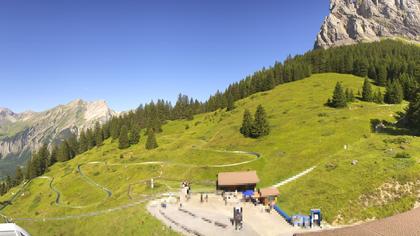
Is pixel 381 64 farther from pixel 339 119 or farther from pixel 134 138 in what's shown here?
pixel 134 138

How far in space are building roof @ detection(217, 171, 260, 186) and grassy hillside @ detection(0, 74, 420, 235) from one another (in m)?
5.84

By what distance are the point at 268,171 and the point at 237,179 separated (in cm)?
1382

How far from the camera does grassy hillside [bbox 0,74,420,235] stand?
51.1 m

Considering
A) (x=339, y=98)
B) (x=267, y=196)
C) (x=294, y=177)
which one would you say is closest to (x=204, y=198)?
(x=267, y=196)

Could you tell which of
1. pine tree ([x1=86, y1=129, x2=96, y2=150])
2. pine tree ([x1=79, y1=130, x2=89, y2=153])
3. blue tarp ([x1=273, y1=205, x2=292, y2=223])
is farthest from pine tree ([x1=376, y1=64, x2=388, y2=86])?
pine tree ([x1=79, y1=130, x2=89, y2=153])

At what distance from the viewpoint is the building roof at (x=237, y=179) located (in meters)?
61.8

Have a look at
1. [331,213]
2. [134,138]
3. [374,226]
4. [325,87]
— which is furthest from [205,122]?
[374,226]

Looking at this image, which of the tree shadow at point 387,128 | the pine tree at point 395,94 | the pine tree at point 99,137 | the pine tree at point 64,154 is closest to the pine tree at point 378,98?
the pine tree at point 395,94

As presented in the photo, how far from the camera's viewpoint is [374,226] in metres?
24.5

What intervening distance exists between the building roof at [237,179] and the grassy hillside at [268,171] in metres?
5.84

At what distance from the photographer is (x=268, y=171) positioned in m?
73.9

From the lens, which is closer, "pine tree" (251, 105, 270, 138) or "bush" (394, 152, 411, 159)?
"bush" (394, 152, 411, 159)

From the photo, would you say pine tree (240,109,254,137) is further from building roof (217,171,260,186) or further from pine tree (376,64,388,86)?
pine tree (376,64,388,86)

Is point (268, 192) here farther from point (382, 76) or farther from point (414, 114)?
point (382, 76)
